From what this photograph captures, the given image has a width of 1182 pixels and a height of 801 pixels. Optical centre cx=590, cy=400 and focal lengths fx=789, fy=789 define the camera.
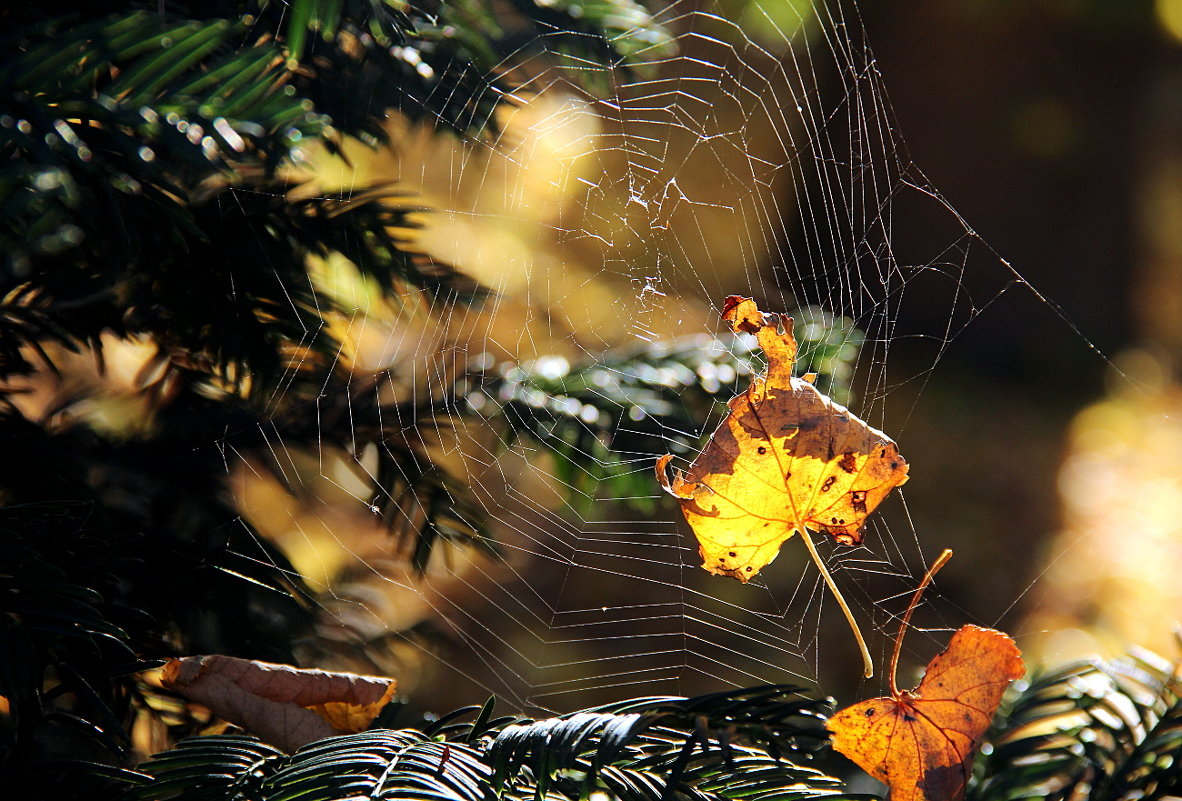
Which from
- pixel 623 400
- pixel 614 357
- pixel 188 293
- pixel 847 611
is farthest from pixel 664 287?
pixel 847 611

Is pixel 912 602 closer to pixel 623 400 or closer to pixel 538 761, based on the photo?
pixel 538 761

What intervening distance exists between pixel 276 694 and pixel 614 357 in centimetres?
47

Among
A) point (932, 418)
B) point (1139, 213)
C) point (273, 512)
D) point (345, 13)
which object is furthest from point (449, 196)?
point (1139, 213)

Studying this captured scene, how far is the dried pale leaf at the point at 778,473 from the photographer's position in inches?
18.5

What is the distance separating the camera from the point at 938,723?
1.43 feet

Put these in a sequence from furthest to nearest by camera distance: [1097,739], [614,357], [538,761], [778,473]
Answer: [614,357] < [1097,739] < [778,473] < [538,761]

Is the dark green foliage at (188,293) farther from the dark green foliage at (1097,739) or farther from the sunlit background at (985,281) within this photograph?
the sunlit background at (985,281)

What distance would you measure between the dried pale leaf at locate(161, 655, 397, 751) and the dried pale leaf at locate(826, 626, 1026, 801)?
0.27m

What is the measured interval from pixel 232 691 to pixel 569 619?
6.30ft

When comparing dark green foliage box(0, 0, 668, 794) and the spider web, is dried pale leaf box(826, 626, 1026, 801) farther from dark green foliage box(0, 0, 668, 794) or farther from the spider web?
the spider web

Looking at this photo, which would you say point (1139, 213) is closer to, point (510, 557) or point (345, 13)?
point (510, 557)

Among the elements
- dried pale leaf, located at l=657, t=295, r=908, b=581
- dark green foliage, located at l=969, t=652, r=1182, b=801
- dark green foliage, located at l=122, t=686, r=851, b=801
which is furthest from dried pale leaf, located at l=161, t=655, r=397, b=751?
dark green foliage, located at l=969, t=652, r=1182, b=801

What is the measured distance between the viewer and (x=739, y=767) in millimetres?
434

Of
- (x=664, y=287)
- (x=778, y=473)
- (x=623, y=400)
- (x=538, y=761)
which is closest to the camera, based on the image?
(x=538, y=761)
